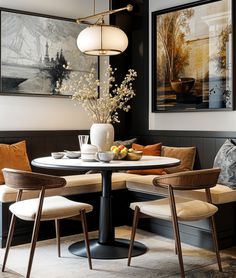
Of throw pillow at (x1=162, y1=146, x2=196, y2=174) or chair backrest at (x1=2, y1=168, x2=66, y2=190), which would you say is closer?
chair backrest at (x1=2, y1=168, x2=66, y2=190)

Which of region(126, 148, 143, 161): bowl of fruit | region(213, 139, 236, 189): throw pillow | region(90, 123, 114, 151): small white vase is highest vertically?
region(90, 123, 114, 151): small white vase

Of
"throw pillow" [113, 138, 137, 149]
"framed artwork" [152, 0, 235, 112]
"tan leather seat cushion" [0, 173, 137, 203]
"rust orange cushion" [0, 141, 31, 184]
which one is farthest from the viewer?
"throw pillow" [113, 138, 137, 149]

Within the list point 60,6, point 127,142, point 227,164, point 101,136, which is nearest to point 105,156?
point 101,136

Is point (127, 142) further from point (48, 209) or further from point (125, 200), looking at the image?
point (48, 209)

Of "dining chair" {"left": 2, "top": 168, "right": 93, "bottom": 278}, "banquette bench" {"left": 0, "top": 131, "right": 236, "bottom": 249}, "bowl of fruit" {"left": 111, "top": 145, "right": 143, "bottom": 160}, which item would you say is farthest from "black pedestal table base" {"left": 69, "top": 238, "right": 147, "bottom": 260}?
"bowl of fruit" {"left": 111, "top": 145, "right": 143, "bottom": 160}

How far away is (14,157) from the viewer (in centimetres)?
437

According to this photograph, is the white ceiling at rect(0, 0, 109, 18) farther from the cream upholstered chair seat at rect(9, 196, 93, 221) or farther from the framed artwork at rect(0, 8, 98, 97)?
the cream upholstered chair seat at rect(9, 196, 93, 221)

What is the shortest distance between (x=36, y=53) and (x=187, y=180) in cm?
264

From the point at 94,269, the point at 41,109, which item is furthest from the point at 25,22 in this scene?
the point at 94,269

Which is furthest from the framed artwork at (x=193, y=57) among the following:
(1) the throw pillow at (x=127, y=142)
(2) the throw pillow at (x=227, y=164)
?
(2) the throw pillow at (x=227, y=164)

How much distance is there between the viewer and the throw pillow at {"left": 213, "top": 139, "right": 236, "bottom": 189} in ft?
13.2

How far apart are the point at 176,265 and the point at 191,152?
167cm

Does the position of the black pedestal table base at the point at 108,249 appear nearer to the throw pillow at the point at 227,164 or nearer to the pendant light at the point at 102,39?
the throw pillow at the point at 227,164

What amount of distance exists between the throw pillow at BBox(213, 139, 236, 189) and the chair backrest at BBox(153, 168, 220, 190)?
1011 mm
